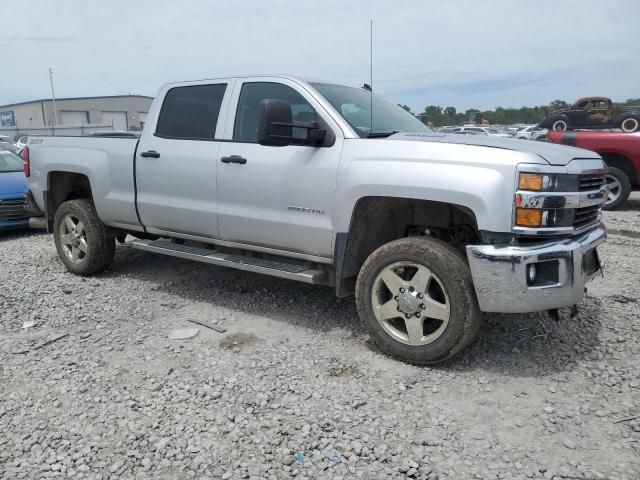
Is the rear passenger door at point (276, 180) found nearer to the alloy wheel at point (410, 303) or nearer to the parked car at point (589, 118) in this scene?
the alloy wheel at point (410, 303)

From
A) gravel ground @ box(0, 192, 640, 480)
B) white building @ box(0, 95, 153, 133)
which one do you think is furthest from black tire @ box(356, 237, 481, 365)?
white building @ box(0, 95, 153, 133)

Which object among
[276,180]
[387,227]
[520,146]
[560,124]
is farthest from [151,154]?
[560,124]

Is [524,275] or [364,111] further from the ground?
[364,111]

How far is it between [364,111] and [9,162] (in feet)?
24.6

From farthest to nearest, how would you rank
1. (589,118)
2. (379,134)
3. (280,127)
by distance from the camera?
(589,118)
(379,134)
(280,127)

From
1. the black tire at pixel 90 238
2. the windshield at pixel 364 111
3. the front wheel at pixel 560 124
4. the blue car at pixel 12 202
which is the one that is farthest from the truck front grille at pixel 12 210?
the front wheel at pixel 560 124

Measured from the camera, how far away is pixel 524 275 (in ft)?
10.4

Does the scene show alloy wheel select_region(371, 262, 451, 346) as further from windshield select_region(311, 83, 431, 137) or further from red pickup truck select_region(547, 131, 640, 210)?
red pickup truck select_region(547, 131, 640, 210)

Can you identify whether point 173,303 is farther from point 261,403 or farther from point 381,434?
point 381,434

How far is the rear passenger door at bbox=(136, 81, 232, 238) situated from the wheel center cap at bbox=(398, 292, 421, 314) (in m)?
1.78

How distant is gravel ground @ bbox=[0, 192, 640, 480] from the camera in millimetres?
2668

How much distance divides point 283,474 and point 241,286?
294 centimetres

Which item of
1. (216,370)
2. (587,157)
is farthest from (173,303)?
(587,157)

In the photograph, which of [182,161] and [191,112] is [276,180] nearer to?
[182,161]
